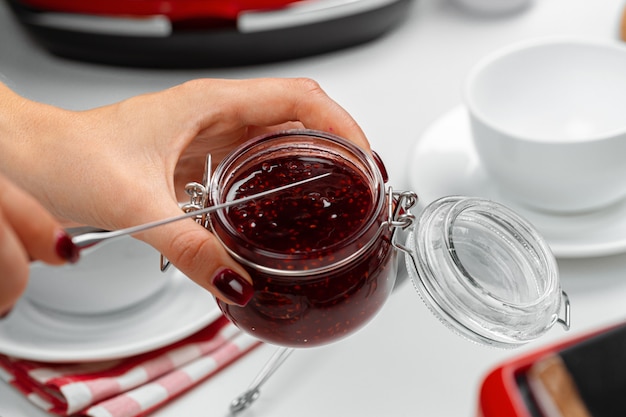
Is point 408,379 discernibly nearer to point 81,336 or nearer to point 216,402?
point 216,402

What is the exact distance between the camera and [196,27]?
898 mm

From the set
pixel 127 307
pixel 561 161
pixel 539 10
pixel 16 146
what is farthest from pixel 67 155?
pixel 539 10

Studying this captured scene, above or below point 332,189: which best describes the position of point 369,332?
below

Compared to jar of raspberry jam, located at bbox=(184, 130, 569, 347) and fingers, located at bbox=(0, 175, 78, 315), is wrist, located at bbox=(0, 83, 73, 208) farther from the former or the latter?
fingers, located at bbox=(0, 175, 78, 315)

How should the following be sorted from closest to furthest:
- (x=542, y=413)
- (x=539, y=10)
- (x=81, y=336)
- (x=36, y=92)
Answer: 1. (x=542, y=413)
2. (x=81, y=336)
3. (x=36, y=92)
4. (x=539, y=10)

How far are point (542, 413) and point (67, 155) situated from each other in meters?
0.34

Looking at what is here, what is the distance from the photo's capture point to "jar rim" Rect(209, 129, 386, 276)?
447mm

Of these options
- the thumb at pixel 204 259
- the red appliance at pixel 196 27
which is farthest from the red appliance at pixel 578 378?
the red appliance at pixel 196 27

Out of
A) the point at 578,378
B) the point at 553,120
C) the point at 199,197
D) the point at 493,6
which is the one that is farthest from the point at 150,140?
the point at 493,6

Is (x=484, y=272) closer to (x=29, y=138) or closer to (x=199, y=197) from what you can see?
(x=199, y=197)

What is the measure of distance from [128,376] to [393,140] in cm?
37

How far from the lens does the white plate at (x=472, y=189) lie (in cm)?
68

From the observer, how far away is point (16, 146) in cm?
56

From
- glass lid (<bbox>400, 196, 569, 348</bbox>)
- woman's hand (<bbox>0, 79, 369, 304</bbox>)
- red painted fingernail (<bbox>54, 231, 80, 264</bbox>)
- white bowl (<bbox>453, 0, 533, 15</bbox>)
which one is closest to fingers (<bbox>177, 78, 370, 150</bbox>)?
woman's hand (<bbox>0, 79, 369, 304</bbox>)
